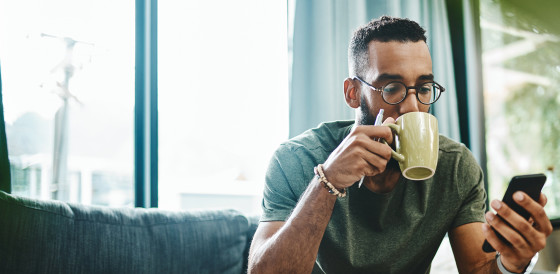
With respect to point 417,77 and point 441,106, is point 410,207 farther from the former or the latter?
point 441,106

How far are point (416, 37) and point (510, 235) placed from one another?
60 cm

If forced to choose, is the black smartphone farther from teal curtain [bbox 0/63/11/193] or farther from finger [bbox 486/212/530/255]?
teal curtain [bbox 0/63/11/193]

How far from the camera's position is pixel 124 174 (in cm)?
196

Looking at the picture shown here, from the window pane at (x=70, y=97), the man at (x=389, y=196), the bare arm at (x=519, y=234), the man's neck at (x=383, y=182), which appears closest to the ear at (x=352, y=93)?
the man at (x=389, y=196)

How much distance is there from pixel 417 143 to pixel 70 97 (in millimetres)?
1529

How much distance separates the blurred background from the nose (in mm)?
805

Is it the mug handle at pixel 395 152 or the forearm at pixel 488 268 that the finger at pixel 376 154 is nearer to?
the mug handle at pixel 395 152

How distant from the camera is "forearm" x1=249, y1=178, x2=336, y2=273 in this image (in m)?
0.95

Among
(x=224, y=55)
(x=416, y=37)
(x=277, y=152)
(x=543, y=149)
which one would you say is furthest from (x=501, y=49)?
(x=277, y=152)

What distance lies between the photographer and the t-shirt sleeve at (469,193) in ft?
3.84

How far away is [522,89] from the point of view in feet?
9.98

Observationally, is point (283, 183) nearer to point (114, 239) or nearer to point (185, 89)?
point (114, 239)

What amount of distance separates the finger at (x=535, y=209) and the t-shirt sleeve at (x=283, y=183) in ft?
1.75

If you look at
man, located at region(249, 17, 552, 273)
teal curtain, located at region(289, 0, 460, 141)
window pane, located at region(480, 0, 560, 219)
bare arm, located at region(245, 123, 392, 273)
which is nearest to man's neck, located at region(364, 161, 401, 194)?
man, located at region(249, 17, 552, 273)
